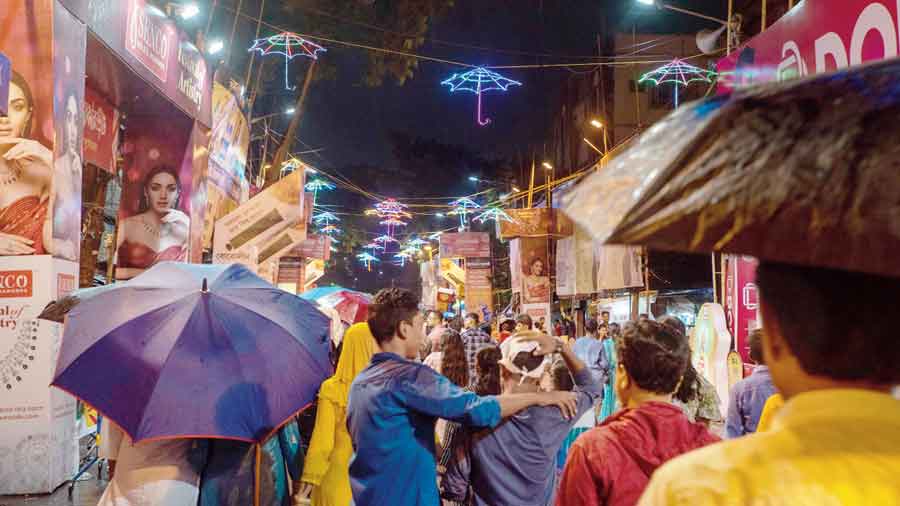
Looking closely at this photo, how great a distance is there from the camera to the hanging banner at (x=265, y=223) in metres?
13.6

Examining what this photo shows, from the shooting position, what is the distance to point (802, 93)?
4.54 ft

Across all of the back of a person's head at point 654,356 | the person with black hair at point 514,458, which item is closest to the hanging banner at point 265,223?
the person with black hair at point 514,458

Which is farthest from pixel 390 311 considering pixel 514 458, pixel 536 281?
pixel 536 281

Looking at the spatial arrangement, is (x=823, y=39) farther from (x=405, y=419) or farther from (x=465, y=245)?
(x=465, y=245)

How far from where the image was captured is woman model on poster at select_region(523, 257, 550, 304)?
108ft

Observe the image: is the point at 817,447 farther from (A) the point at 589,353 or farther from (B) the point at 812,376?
(A) the point at 589,353

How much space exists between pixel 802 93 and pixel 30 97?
29.8ft

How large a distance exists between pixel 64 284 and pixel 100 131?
4.54 m

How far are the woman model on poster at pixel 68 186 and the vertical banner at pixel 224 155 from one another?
6.79 metres

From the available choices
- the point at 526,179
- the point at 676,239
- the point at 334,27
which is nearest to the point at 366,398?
the point at 676,239

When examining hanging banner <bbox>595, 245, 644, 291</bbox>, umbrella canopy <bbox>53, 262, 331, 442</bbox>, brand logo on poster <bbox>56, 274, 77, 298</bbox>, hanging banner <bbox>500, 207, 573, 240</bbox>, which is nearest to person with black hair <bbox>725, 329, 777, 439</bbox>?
umbrella canopy <bbox>53, 262, 331, 442</bbox>

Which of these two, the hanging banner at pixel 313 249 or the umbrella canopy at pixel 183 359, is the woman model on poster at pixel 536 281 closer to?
the hanging banner at pixel 313 249

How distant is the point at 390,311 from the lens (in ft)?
13.5

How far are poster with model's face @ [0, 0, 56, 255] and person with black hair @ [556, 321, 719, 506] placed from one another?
7.85m
